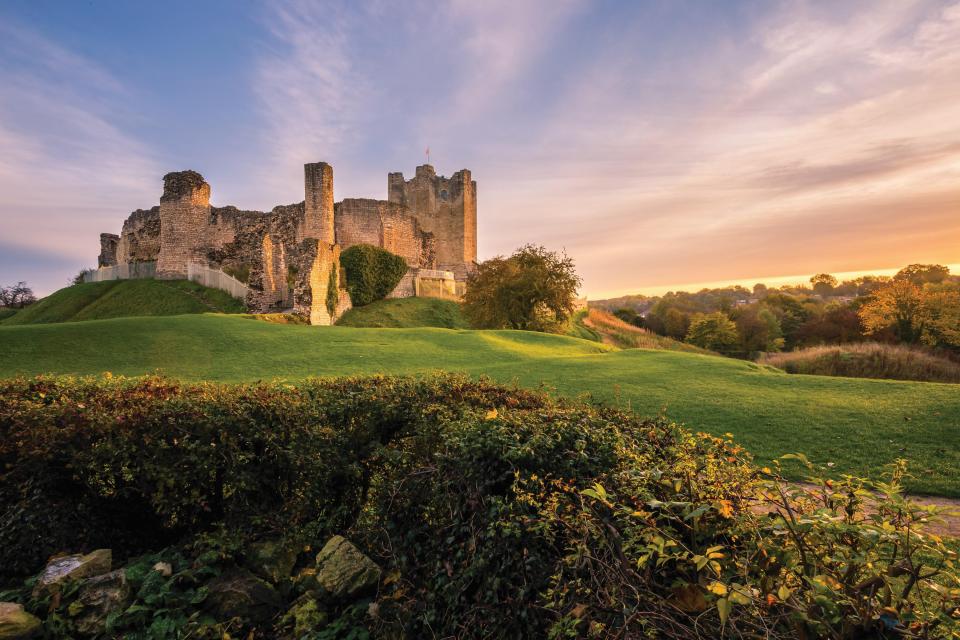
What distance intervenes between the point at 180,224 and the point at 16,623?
3948 cm

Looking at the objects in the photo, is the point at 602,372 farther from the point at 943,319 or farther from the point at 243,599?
the point at 943,319

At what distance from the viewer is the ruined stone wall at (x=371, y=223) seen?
4497 centimetres

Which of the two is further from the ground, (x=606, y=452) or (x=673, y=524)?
(x=606, y=452)

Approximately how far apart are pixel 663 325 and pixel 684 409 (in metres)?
54.9

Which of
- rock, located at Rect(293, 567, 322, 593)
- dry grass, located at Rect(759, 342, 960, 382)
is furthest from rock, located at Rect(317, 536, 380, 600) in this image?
dry grass, located at Rect(759, 342, 960, 382)

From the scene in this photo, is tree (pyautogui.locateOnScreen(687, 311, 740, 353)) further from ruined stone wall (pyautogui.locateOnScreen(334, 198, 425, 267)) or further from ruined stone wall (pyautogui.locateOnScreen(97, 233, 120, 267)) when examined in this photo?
ruined stone wall (pyautogui.locateOnScreen(97, 233, 120, 267))

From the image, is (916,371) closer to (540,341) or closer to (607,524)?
(540,341)

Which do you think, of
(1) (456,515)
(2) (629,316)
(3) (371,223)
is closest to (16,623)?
(1) (456,515)

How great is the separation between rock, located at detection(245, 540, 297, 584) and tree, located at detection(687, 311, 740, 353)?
154 feet

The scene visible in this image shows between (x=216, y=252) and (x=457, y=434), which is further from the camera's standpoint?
(x=216, y=252)

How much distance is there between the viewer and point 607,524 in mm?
2561

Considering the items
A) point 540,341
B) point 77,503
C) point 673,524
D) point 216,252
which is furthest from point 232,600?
point 216,252

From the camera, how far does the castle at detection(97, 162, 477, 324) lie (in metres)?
29.9

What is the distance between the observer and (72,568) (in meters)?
4.15
